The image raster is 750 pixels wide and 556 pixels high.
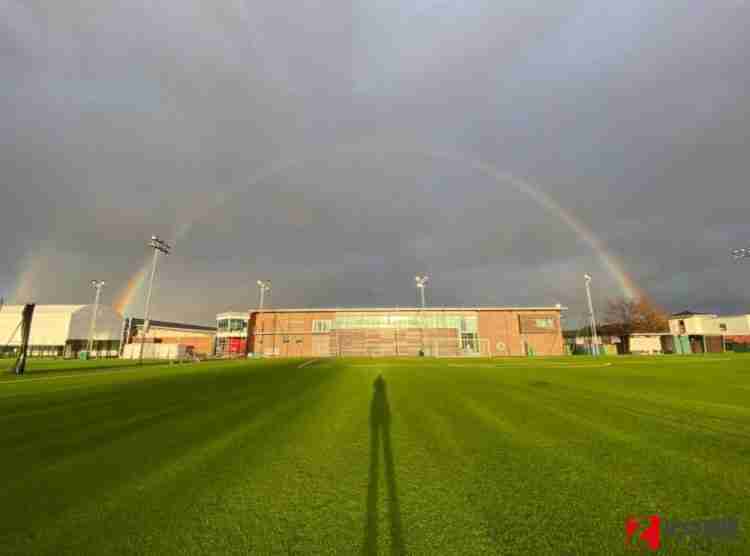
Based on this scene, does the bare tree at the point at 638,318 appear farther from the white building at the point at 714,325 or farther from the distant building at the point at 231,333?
the distant building at the point at 231,333

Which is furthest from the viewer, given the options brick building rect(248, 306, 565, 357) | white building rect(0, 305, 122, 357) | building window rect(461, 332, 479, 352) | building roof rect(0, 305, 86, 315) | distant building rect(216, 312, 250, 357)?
building roof rect(0, 305, 86, 315)

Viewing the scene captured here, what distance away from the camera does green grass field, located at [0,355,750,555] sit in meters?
3.34

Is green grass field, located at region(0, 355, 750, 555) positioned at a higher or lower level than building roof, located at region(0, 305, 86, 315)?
lower

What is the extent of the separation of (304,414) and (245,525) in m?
6.30

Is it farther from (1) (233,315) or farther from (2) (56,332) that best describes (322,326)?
(2) (56,332)

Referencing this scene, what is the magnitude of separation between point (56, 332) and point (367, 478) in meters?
106

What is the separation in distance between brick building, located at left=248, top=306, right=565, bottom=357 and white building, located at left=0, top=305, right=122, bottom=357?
Answer: 39088 millimetres

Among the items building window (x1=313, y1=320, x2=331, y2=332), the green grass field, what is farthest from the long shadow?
building window (x1=313, y1=320, x2=331, y2=332)

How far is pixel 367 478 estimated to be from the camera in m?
4.98

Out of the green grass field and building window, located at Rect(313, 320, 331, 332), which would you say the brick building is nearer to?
building window, located at Rect(313, 320, 331, 332)

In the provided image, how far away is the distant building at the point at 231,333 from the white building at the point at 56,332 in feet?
72.5

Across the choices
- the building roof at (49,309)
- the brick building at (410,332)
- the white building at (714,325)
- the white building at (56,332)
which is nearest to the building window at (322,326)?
the brick building at (410,332)

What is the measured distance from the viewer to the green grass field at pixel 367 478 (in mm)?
3344

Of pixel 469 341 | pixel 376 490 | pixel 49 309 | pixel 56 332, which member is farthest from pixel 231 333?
pixel 376 490
